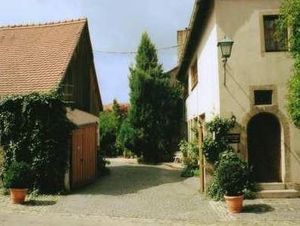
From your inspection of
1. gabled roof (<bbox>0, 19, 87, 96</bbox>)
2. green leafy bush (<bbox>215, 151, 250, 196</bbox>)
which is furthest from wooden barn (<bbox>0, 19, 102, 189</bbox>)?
green leafy bush (<bbox>215, 151, 250, 196</bbox>)

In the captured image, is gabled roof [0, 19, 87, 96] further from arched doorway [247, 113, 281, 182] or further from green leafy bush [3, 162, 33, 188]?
arched doorway [247, 113, 281, 182]

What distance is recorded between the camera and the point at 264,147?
1666 cm

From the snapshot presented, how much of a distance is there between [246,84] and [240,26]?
180 cm

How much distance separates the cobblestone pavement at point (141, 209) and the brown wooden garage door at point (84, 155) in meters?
0.81

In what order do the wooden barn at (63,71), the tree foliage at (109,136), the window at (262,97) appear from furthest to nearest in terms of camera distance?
the tree foliage at (109,136) < the wooden barn at (63,71) < the window at (262,97)

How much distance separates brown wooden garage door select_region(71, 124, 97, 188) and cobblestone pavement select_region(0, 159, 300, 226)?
31.7 inches

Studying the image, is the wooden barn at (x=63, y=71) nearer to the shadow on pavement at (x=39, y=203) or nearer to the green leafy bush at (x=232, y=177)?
the shadow on pavement at (x=39, y=203)

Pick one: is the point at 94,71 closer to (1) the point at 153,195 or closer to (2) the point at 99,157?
(2) the point at 99,157

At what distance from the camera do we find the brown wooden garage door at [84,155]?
18573mm

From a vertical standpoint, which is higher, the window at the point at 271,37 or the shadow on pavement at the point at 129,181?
the window at the point at 271,37

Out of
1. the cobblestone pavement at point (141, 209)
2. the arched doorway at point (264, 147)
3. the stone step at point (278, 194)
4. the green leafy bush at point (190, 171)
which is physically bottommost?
the cobblestone pavement at point (141, 209)

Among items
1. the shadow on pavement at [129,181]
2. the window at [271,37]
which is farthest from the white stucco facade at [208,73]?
the shadow on pavement at [129,181]

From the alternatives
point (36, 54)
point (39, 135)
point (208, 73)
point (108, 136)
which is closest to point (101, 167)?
point (36, 54)

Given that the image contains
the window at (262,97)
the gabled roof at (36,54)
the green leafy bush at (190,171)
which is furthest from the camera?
the green leafy bush at (190,171)
